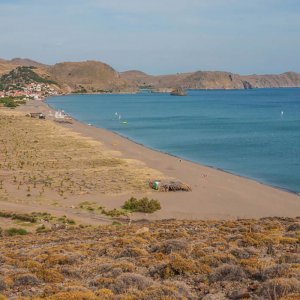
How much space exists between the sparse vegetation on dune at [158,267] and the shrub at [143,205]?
32.3ft

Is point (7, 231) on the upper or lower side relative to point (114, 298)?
lower

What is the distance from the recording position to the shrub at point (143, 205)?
3044 cm

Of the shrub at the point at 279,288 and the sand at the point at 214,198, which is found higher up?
the shrub at the point at 279,288

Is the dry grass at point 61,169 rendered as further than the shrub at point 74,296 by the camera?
Yes

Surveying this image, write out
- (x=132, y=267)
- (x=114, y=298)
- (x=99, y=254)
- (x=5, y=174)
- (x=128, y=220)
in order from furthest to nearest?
1. (x=5, y=174)
2. (x=128, y=220)
3. (x=99, y=254)
4. (x=132, y=267)
5. (x=114, y=298)

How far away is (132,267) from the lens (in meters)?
13.9

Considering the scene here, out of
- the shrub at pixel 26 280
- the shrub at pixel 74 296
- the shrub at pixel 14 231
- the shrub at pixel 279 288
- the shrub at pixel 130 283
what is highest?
the shrub at pixel 279 288

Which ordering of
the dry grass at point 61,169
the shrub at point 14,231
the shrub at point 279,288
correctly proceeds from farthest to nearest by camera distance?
the dry grass at point 61,169 < the shrub at point 14,231 < the shrub at point 279,288

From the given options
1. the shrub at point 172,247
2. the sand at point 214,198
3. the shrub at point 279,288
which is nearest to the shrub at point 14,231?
the sand at point 214,198

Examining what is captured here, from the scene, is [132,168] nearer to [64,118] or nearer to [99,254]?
[99,254]

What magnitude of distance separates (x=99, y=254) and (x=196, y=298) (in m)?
6.32

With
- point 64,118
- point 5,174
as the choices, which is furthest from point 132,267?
point 64,118

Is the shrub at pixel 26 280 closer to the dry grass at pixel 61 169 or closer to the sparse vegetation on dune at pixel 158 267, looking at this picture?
the sparse vegetation on dune at pixel 158 267

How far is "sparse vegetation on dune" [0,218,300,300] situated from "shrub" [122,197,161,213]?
985 centimetres
